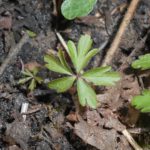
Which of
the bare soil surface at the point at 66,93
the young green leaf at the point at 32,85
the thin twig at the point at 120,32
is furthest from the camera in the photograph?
the thin twig at the point at 120,32

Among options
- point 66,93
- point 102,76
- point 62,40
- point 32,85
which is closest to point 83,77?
point 102,76

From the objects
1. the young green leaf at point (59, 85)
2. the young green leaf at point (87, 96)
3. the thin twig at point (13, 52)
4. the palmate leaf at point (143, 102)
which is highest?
the thin twig at point (13, 52)

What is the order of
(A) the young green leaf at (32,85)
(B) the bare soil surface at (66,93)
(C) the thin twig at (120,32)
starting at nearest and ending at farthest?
(B) the bare soil surface at (66,93) < (A) the young green leaf at (32,85) < (C) the thin twig at (120,32)

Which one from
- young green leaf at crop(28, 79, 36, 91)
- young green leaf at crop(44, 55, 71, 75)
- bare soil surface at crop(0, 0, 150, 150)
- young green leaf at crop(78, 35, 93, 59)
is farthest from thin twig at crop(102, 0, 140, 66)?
young green leaf at crop(28, 79, 36, 91)

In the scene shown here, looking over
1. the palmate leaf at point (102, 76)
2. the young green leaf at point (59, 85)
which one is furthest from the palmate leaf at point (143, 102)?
the young green leaf at point (59, 85)

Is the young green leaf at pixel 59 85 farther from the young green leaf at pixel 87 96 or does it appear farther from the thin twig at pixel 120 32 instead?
the thin twig at pixel 120 32

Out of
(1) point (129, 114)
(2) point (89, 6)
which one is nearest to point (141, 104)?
(1) point (129, 114)

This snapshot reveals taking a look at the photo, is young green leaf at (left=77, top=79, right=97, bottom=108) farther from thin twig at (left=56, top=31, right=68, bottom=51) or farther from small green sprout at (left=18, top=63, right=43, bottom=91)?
thin twig at (left=56, top=31, right=68, bottom=51)

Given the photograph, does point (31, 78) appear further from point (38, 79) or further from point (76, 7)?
point (76, 7)
